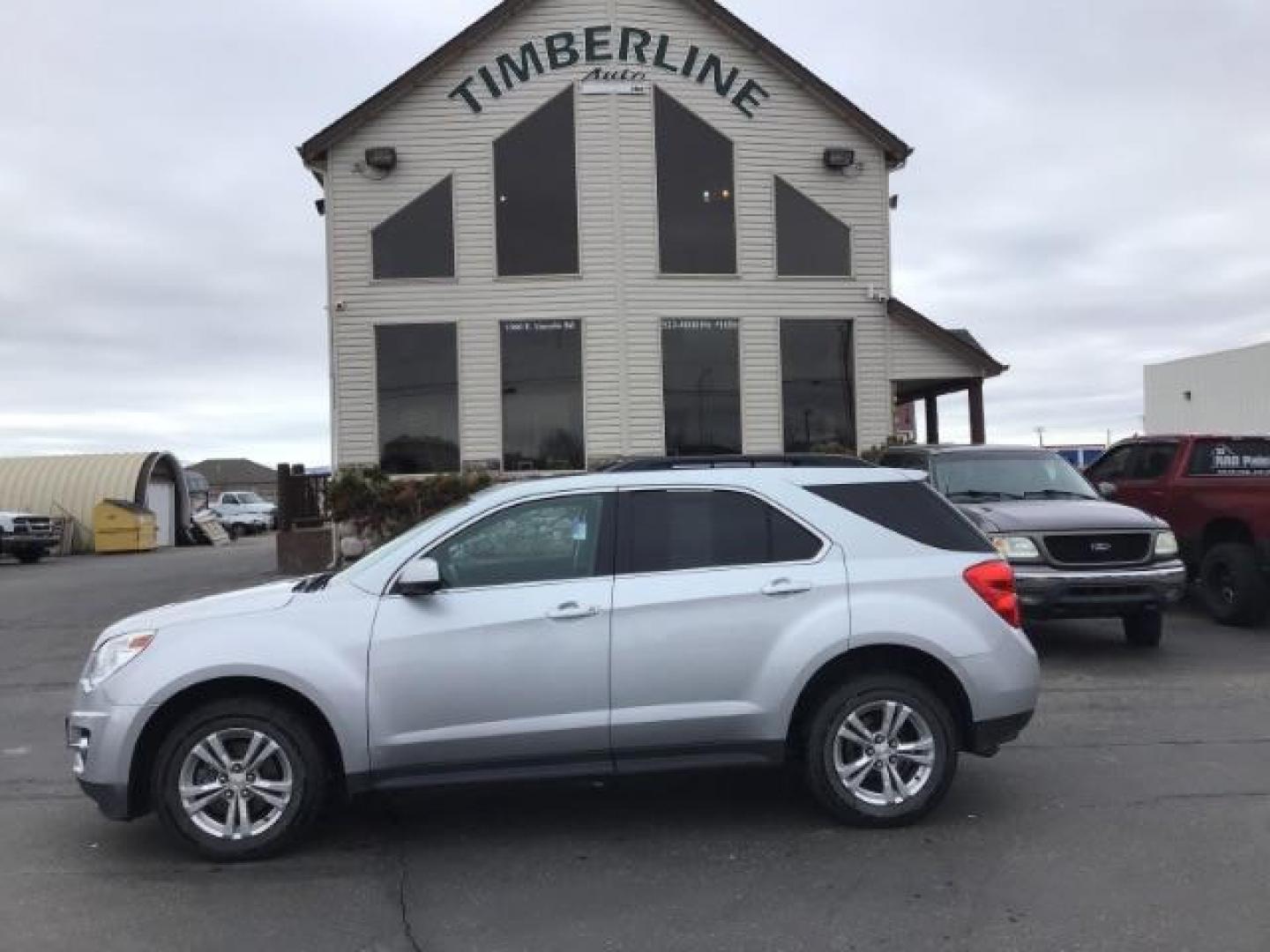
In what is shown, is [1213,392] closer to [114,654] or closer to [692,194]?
[692,194]

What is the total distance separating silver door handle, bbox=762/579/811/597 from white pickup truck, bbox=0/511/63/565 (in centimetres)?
2677

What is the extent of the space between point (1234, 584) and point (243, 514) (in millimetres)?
42270

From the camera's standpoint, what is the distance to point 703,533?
5.58m

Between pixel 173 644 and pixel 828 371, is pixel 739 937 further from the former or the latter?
pixel 828 371

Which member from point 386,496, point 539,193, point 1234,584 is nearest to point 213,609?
point 1234,584

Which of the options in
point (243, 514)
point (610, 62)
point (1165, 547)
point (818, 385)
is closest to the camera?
point (1165, 547)

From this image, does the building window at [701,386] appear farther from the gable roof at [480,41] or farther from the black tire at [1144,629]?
the black tire at [1144,629]

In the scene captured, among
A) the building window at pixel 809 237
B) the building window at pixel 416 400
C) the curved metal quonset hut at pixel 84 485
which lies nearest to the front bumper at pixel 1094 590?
the building window at pixel 809 237

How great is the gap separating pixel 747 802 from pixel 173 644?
2866mm

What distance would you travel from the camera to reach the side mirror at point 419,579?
515 centimetres

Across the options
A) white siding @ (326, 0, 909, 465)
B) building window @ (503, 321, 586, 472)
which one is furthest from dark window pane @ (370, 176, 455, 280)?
building window @ (503, 321, 586, 472)

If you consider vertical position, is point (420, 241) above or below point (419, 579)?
above

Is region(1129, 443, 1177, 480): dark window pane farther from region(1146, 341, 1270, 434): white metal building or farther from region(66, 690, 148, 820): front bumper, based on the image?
region(1146, 341, 1270, 434): white metal building

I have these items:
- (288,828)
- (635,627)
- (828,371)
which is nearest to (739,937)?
(635,627)
